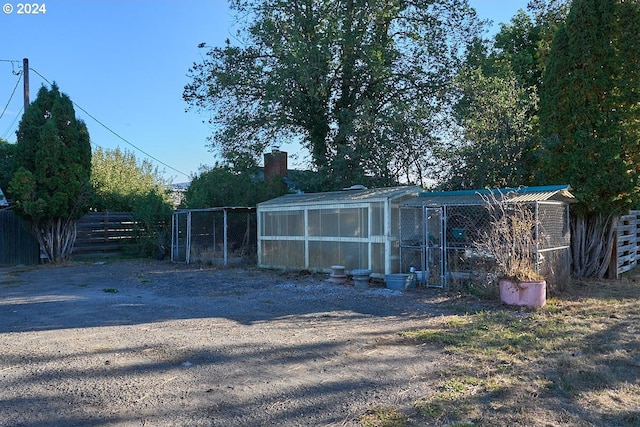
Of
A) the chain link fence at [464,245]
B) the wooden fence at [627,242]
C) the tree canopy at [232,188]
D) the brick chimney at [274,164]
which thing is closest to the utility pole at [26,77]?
the tree canopy at [232,188]

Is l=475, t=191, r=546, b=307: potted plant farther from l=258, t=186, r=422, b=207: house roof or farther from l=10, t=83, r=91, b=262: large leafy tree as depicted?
l=10, t=83, r=91, b=262: large leafy tree

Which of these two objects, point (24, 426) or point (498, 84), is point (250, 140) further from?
point (24, 426)

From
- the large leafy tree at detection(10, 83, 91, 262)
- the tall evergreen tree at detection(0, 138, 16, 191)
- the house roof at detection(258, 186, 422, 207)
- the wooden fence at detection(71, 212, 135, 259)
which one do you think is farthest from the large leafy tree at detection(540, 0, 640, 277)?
the tall evergreen tree at detection(0, 138, 16, 191)

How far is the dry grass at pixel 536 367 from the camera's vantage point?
4.11 metres

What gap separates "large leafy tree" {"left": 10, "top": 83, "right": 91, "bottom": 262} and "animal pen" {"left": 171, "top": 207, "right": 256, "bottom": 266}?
339cm

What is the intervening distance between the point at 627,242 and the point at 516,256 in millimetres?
6982

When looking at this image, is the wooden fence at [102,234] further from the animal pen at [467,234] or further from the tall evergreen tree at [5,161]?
the animal pen at [467,234]

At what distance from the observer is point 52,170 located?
658 inches

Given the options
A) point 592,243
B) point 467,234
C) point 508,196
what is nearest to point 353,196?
point 467,234

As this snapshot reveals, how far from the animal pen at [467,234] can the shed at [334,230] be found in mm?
401

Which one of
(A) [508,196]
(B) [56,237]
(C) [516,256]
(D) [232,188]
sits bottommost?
(C) [516,256]

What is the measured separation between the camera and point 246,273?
1464cm

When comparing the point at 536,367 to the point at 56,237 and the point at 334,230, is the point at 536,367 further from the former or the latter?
the point at 56,237

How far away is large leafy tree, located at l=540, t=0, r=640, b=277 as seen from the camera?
11594 millimetres
